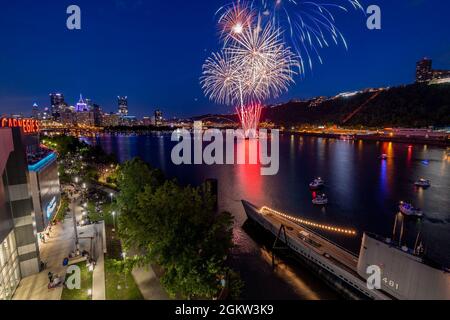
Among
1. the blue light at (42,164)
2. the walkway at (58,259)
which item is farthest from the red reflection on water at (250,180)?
the blue light at (42,164)

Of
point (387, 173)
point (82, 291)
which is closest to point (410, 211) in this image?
point (387, 173)

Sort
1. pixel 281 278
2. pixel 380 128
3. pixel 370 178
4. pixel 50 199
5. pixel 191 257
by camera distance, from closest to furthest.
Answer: pixel 191 257 → pixel 281 278 → pixel 50 199 → pixel 370 178 → pixel 380 128

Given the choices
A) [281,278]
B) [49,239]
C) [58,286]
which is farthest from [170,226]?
[49,239]

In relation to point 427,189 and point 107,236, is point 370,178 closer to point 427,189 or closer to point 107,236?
point 427,189

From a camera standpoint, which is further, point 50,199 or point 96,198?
point 96,198

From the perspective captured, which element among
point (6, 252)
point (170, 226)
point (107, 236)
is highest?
point (170, 226)

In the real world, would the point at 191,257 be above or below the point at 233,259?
above

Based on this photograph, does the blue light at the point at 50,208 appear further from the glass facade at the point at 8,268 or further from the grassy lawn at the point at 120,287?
the grassy lawn at the point at 120,287
